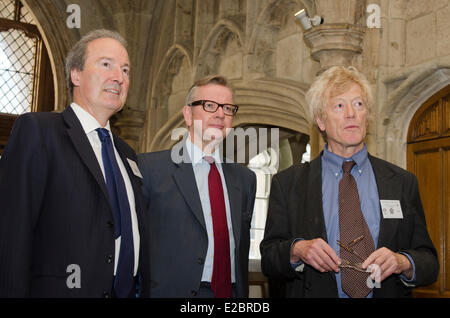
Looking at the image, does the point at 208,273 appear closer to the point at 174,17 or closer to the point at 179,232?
the point at 179,232

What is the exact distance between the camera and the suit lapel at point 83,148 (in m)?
1.92

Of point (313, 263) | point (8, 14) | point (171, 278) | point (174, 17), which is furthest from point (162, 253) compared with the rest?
point (8, 14)

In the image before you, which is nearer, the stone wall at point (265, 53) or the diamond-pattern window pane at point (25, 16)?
the stone wall at point (265, 53)

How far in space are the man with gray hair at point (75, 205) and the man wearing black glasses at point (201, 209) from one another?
388 mm

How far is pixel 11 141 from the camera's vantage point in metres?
1.84

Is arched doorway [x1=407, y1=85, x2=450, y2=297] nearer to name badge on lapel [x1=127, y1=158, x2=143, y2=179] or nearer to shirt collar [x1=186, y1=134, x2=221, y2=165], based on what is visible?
shirt collar [x1=186, y1=134, x2=221, y2=165]

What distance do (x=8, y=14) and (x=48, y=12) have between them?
137cm

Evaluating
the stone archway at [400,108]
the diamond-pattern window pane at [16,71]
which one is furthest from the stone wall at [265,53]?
the diamond-pattern window pane at [16,71]

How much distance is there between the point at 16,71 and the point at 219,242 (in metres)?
8.67

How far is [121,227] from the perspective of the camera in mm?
1988
